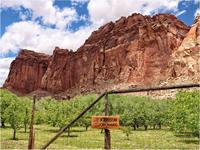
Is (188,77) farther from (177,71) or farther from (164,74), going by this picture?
(164,74)

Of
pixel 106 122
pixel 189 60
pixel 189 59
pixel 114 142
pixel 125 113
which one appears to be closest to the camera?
pixel 106 122

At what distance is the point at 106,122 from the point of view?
10.0 meters

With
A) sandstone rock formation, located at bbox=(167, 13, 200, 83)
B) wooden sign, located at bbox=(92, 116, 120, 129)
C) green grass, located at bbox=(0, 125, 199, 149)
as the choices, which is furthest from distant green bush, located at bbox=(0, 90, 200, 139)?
sandstone rock formation, located at bbox=(167, 13, 200, 83)

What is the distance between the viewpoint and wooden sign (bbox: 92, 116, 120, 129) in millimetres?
9938

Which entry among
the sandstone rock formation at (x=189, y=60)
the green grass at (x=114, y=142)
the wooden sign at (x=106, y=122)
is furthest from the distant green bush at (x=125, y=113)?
the sandstone rock formation at (x=189, y=60)

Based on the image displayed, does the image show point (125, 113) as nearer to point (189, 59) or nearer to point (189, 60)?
point (189, 60)

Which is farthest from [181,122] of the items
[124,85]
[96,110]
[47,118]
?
[124,85]

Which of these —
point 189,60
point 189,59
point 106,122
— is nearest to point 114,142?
point 106,122

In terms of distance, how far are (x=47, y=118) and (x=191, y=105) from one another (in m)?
34.5

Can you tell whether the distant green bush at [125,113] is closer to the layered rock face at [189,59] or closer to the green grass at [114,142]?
the green grass at [114,142]

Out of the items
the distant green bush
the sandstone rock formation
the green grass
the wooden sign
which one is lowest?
the green grass

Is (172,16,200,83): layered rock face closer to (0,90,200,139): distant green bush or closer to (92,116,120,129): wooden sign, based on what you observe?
(0,90,200,139): distant green bush

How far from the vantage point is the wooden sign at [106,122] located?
9938 mm

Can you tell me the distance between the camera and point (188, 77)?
149 meters
